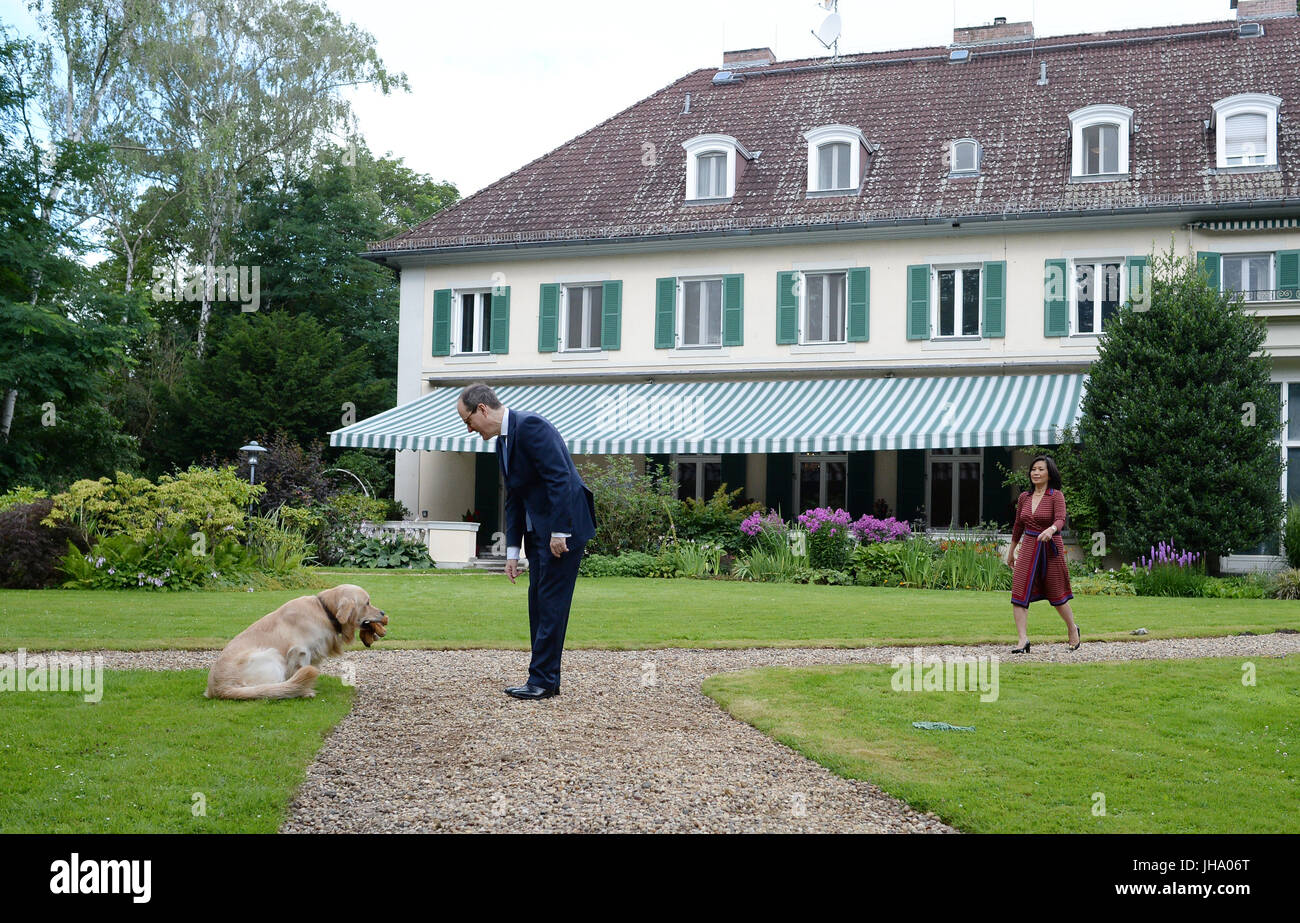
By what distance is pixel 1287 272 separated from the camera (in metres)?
20.5

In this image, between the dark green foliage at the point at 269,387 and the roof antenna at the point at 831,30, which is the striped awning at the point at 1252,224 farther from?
the dark green foliage at the point at 269,387

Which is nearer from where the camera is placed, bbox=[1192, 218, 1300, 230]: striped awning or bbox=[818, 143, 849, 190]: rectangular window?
bbox=[1192, 218, 1300, 230]: striped awning

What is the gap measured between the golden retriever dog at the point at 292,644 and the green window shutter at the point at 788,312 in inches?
665

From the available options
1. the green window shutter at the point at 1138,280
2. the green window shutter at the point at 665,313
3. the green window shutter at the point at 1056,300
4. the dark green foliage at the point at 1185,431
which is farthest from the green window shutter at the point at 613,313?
the green window shutter at the point at 1138,280

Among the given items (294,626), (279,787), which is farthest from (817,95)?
(279,787)

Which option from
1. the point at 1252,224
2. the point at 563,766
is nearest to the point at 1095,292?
the point at 1252,224

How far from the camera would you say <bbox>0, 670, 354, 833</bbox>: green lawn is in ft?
13.9

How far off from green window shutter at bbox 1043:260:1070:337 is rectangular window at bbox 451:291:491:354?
10748 mm

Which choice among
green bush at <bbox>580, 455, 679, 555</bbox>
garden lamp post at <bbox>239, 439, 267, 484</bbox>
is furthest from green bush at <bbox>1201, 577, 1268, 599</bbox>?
garden lamp post at <bbox>239, 439, 267, 484</bbox>

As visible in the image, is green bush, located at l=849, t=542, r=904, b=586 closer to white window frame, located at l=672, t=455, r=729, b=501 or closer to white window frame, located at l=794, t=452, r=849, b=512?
white window frame, located at l=794, t=452, r=849, b=512

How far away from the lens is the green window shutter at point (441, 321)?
25.0 m

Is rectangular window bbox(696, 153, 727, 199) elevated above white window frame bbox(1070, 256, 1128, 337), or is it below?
above

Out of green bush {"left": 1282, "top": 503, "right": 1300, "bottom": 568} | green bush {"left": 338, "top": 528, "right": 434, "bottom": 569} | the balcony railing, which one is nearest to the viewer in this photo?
green bush {"left": 1282, "top": 503, "right": 1300, "bottom": 568}

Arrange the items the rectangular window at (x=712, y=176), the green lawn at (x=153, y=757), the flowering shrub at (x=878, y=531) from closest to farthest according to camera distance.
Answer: the green lawn at (x=153, y=757), the flowering shrub at (x=878, y=531), the rectangular window at (x=712, y=176)
